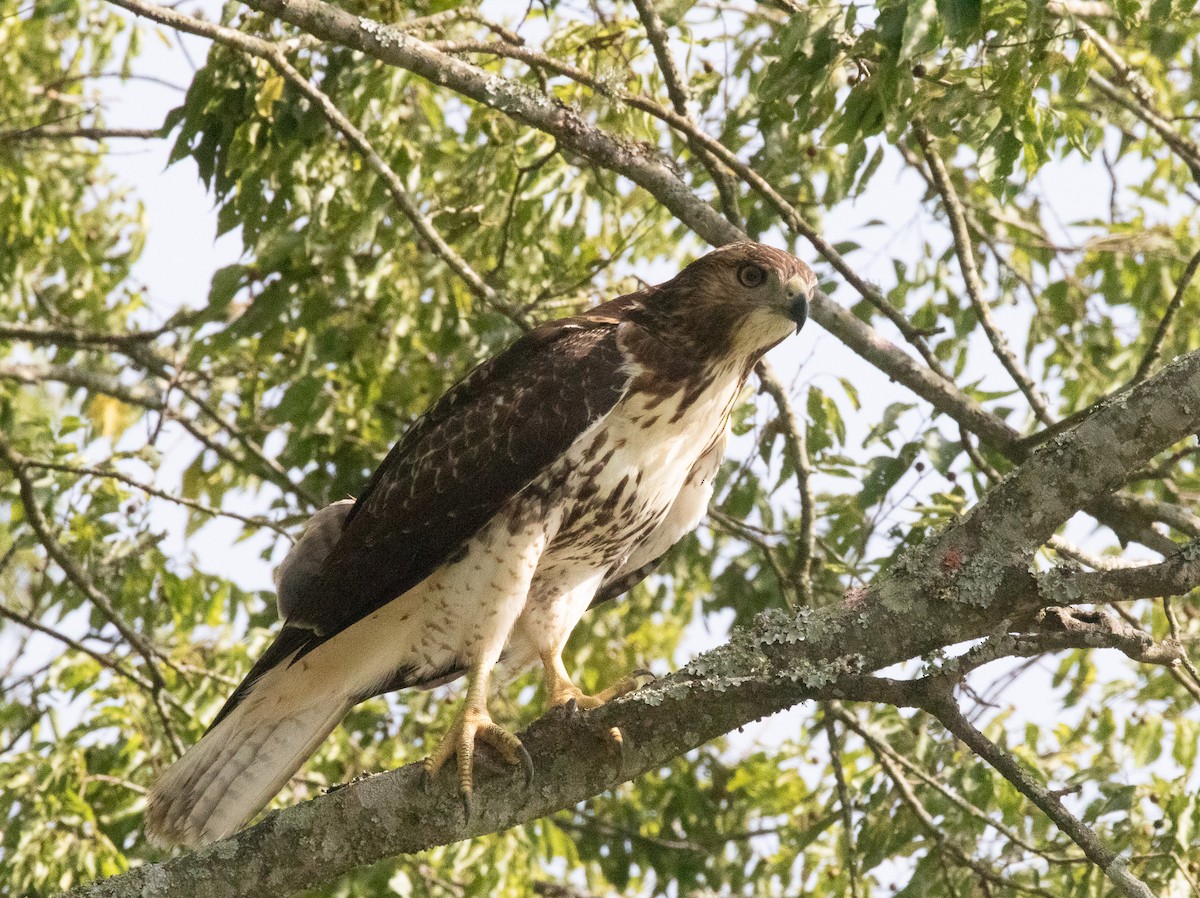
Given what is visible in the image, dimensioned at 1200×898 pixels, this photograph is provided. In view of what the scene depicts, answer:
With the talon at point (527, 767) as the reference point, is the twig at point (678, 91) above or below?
above

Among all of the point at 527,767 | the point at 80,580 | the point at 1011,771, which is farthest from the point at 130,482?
the point at 1011,771

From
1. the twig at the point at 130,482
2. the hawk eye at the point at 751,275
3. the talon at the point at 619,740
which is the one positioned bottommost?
the talon at the point at 619,740

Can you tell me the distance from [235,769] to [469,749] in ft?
3.71

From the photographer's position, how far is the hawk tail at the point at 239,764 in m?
4.10

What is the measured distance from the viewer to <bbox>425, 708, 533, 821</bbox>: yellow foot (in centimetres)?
325

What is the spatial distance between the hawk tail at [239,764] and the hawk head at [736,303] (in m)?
1.55

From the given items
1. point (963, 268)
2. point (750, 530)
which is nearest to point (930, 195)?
point (963, 268)

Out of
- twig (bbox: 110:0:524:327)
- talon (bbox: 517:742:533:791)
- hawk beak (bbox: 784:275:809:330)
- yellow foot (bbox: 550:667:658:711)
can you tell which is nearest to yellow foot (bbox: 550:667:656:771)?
yellow foot (bbox: 550:667:658:711)

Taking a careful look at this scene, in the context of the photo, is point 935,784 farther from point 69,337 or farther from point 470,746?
point 69,337

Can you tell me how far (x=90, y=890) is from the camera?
3152 mm

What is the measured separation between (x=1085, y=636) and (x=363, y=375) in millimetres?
3797

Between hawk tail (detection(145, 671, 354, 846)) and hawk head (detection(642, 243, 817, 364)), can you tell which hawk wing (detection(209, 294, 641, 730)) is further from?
hawk head (detection(642, 243, 817, 364))

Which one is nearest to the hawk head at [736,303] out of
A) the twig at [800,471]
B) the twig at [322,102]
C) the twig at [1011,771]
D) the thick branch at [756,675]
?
the twig at [800,471]

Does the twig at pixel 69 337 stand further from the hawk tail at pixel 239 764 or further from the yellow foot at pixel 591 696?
the yellow foot at pixel 591 696
